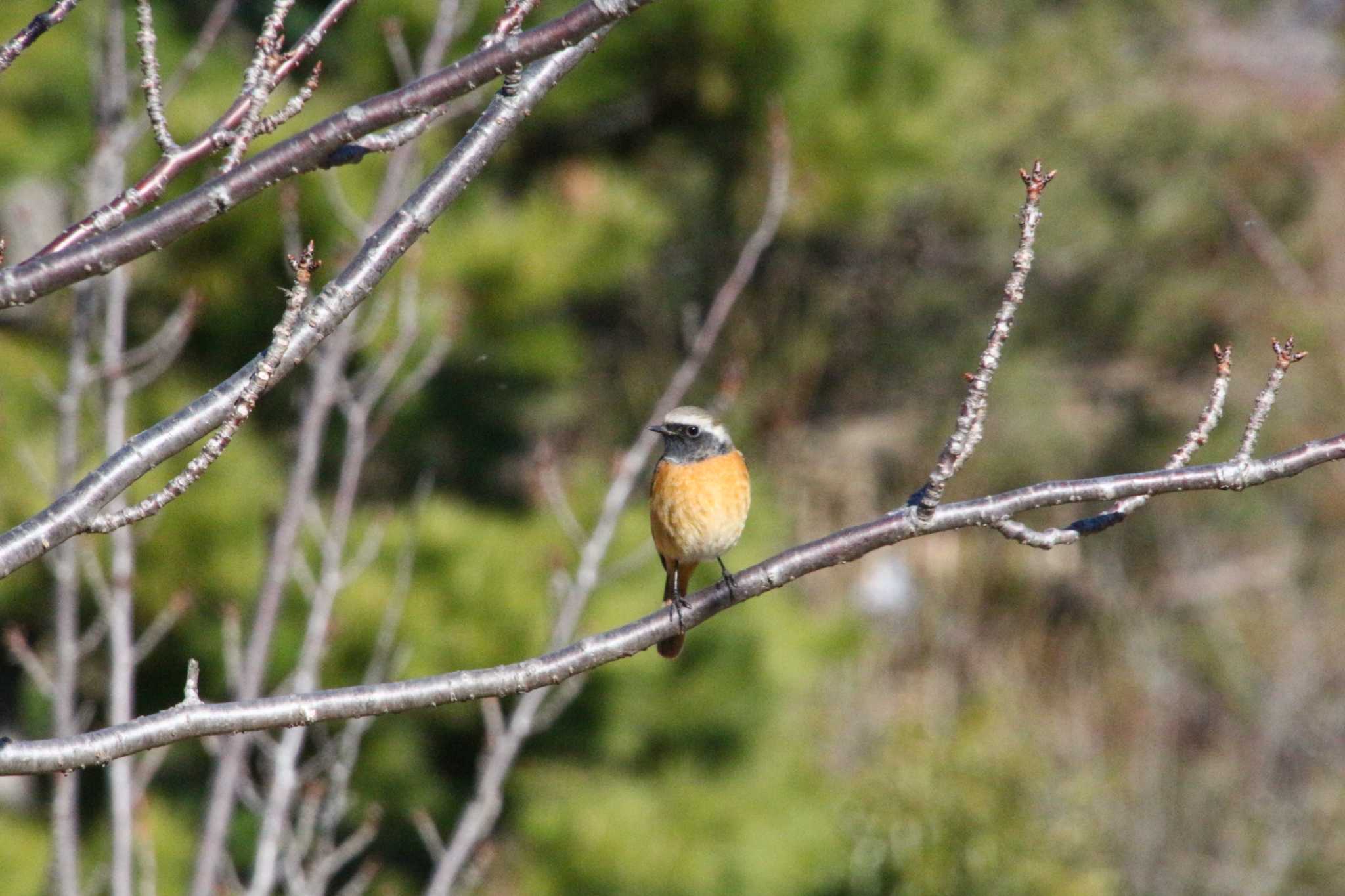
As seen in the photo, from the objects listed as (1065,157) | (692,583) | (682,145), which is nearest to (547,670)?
(692,583)

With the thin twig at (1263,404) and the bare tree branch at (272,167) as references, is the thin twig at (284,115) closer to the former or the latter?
the bare tree branch at (272,167)

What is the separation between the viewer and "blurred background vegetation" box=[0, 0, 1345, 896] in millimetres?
5395

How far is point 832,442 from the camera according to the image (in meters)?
11.7

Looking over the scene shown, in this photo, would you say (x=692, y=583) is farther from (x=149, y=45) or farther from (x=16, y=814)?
(x=149, y=45)

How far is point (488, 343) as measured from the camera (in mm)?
6047

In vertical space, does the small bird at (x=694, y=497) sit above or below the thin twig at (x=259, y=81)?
above

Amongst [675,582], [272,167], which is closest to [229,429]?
[272,167]

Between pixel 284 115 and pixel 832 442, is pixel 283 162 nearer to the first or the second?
pixel 284 115

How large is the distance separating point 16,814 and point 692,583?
3.07 m

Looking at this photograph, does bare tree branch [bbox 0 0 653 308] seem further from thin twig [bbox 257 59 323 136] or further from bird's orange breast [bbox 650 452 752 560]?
bird's orange breast [bbox 650 452 752 560]

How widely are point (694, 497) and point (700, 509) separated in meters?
0.03

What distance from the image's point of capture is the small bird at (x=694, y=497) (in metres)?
3.19

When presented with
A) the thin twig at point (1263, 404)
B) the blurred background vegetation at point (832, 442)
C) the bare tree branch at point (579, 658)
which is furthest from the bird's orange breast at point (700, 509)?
the thin twig at point (1263, 404)

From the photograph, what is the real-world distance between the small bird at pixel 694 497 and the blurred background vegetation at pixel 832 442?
40cm
